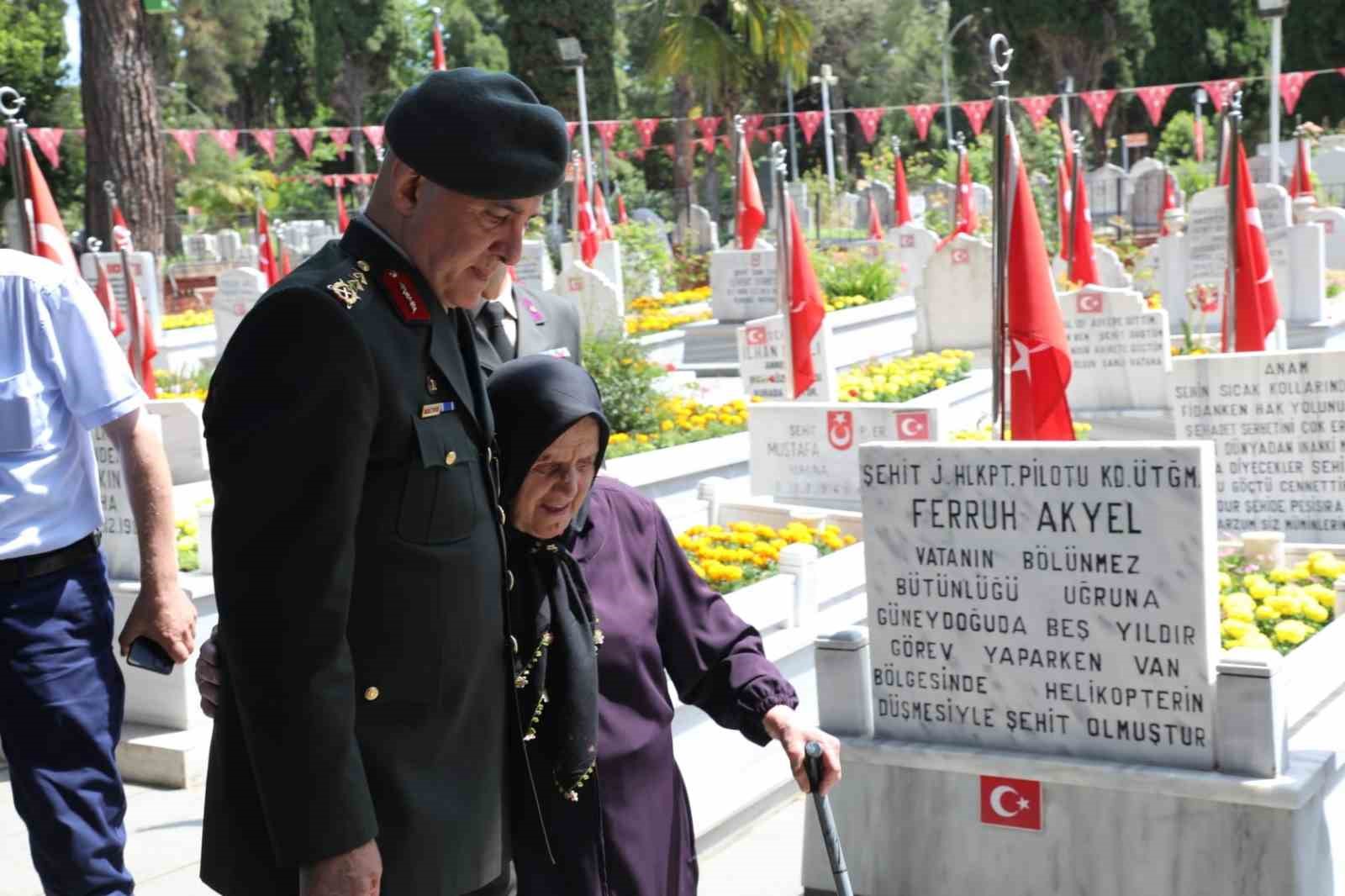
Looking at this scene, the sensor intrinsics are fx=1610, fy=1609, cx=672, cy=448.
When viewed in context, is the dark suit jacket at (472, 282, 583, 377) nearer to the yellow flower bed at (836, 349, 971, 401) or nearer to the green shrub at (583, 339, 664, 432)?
the green shrub at (583, 339, 664, 432)

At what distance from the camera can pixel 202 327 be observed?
21391 millimetres

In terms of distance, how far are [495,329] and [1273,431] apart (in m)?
5.02

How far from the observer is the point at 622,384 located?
11781 mm

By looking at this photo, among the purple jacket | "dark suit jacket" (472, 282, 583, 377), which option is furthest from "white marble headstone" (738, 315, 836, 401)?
the purple jacket

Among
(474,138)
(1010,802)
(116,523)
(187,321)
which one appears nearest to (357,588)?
(474,138)

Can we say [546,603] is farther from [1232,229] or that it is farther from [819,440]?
[1232,229]

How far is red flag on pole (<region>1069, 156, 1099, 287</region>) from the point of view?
14961 mm

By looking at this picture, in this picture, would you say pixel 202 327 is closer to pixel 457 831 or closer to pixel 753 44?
pixel 753 44

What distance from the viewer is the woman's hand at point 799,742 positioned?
2590 millimetres

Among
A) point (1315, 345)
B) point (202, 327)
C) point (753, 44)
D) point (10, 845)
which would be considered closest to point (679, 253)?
point (753, 44)

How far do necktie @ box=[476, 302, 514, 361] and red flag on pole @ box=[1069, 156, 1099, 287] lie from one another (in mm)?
11687

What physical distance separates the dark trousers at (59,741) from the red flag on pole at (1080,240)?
12.7 metres

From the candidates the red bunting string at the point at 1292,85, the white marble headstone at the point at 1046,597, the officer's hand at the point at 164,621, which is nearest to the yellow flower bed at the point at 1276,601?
the white marble headstone at the point at 1046,597

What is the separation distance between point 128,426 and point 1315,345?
13.9 meters
